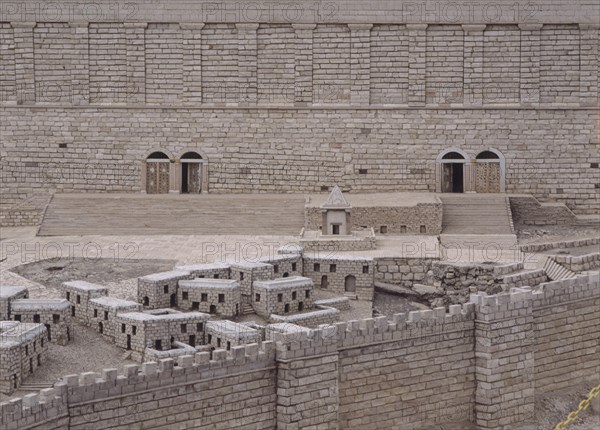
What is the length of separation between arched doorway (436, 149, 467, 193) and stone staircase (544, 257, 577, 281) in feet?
35.3

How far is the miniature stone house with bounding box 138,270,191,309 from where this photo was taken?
36062mm

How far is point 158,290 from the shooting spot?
36.1 m

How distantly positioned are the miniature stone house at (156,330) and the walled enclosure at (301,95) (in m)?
16.6

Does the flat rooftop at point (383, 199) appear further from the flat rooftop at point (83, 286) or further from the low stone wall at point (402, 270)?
the flat rooftop at point (83, 286)

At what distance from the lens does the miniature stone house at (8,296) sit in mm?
34406

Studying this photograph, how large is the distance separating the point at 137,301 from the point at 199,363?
8.84 m

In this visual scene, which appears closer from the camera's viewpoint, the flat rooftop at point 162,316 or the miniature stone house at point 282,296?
the flat rooftop at point 162,316

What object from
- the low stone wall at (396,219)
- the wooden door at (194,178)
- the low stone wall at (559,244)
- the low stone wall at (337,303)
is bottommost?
the low stone wall at (337,303)

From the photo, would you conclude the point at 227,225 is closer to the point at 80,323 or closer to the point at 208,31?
the point at 208,31

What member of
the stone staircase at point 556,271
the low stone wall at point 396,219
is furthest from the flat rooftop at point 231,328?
the low stone wall at point 396,219

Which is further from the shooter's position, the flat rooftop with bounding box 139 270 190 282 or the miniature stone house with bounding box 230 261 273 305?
the miniature stone house with bounding box 230 261 273 305

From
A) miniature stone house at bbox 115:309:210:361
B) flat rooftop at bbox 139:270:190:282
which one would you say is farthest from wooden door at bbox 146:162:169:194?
miniature stone house at bbox 115:309:210:361

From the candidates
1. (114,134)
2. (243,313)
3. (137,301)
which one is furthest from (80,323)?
(114,134)

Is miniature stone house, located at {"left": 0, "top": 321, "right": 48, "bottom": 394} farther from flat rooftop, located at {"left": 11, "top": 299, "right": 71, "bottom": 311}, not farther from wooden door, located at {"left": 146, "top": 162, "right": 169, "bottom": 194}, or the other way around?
wooden door, located at {"left": 146, "top": 162, "right": 169, "bottom": 194}
